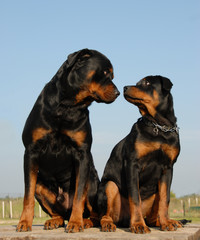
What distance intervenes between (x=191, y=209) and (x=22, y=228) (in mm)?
12494

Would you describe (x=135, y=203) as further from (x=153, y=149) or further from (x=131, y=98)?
(x=131, y=98)

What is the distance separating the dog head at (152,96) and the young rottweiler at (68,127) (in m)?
0.40

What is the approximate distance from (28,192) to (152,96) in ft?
6.65

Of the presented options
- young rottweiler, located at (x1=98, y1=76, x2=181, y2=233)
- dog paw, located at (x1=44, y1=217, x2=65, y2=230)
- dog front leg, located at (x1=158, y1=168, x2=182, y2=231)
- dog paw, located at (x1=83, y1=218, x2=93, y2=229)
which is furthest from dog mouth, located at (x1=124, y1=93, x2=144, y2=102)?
dog paw, located at (x1=44, y1=217, x2=65, y2=230)

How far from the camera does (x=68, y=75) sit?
4344 millimetres

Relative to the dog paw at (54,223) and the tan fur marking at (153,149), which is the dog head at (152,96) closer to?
the tan fur marking at (153,149)

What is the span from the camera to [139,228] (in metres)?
4.05

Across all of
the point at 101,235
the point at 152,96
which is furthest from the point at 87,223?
Result: the point at 152,96

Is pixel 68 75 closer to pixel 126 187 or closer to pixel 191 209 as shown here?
pixel 126 187

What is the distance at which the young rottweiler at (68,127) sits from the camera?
14.1 ft

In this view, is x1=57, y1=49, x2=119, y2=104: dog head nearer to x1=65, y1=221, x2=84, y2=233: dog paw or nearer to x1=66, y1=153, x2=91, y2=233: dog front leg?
x1=66, y1=153, x2=91, y2=233: dog front leg

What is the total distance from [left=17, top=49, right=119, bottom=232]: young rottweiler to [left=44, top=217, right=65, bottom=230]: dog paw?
0.04 feet

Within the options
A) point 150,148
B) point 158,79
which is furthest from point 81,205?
point 158,79

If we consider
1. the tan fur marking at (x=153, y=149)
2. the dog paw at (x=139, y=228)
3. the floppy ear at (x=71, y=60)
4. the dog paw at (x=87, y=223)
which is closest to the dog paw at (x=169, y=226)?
the dog paw at (x=139, y=228)
